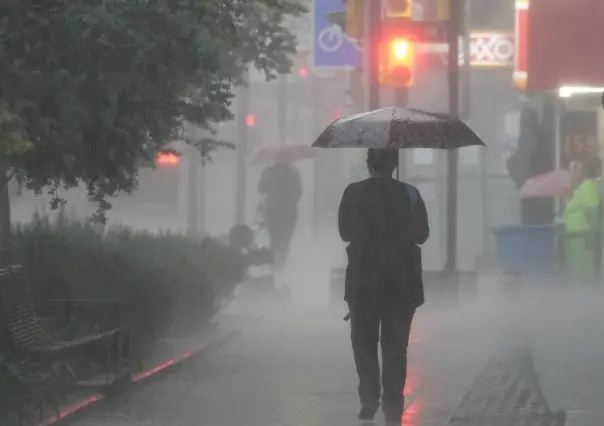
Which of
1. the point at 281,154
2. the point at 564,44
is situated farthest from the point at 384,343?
the point at 281,154

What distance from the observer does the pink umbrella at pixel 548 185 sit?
22.8 m

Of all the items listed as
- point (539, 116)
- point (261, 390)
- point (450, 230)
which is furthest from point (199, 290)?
point (539, 116)

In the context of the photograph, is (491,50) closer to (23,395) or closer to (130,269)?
(130,269)

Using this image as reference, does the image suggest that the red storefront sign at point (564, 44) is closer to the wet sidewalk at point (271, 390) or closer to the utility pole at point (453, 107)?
the wet sidewalk at point (271, 390)

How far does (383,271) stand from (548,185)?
13897 mm

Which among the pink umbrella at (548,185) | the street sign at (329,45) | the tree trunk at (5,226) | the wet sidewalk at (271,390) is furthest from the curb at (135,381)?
the street sign at (329,45)

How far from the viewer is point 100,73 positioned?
1140 cm

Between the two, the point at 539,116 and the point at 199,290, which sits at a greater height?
the point at 539,116

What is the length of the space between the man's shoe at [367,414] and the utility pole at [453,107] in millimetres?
10291

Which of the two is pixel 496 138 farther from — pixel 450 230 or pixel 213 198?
pixel 450 230

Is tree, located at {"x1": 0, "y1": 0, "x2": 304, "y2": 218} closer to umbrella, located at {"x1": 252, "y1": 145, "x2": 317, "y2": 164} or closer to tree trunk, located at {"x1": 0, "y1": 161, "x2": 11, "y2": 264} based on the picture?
tree trunk, located at {"x1": 0, "y1": 161, "x2": 11, "y2": 264}

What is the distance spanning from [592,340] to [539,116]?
10.3 meters

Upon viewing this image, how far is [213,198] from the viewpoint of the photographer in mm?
51812

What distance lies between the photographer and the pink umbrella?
2275cm
